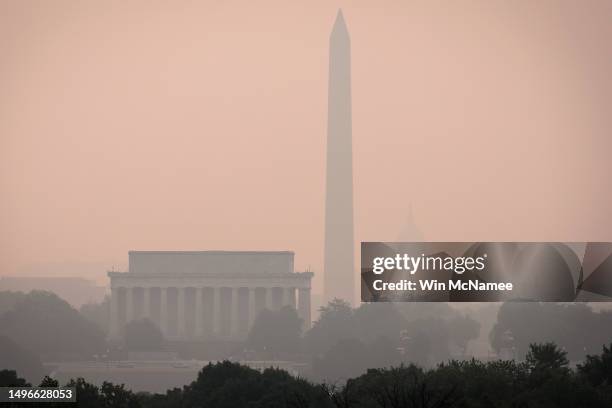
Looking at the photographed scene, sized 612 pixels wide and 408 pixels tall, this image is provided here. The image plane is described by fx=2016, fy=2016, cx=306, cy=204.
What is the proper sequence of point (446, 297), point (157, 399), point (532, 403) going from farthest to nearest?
point (157, 399), point (532, 403), point (446, 297)

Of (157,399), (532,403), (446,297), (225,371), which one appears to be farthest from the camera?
(225,371)

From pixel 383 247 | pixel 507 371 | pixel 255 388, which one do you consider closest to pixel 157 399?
pixel 255 388

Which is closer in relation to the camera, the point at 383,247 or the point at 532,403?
the point at 383,247

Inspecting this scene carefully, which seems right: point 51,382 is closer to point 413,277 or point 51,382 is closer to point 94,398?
point 94,398

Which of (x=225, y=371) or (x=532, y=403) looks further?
(x=225, y=371)

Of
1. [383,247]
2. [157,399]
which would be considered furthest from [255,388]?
[383,247]

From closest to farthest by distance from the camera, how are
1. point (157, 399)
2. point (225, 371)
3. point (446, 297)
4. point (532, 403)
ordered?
1. point (446, 297)
2. point (532, 403)
3. point (157, 399)
4. point (225, 371)

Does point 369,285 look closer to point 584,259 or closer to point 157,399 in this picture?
point 584,259

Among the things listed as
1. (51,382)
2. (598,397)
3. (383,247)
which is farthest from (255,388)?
(383,247)
